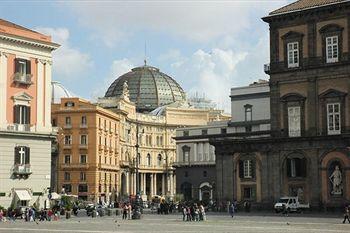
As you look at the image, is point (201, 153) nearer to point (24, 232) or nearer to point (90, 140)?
point (90, 140)

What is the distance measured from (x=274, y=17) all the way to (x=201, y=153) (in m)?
46.2

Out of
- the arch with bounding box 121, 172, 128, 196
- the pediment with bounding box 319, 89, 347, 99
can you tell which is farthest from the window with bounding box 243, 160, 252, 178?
the arch with bounding box 121, 172, 128, 196

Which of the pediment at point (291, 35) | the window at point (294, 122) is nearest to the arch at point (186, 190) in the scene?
the window at point (294, 122)

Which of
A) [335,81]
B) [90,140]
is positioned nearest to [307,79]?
[335,81]

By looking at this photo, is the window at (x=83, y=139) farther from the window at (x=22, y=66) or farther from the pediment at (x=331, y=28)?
the pediment at (x=331, y=28)

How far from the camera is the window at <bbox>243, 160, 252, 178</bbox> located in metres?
82.4

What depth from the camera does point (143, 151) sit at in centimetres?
17012

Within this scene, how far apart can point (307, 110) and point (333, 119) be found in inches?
125

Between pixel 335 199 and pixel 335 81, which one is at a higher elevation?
pixel 335 81

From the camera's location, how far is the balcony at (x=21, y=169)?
6316 cm

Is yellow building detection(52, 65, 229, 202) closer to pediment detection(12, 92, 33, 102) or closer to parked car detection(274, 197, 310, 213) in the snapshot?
parked car detection(274, 197, 310, 213)

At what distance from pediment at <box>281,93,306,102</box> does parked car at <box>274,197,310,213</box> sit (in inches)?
436

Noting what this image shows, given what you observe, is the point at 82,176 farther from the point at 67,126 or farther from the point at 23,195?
the point at 23,195

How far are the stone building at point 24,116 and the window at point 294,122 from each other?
2723 cm
